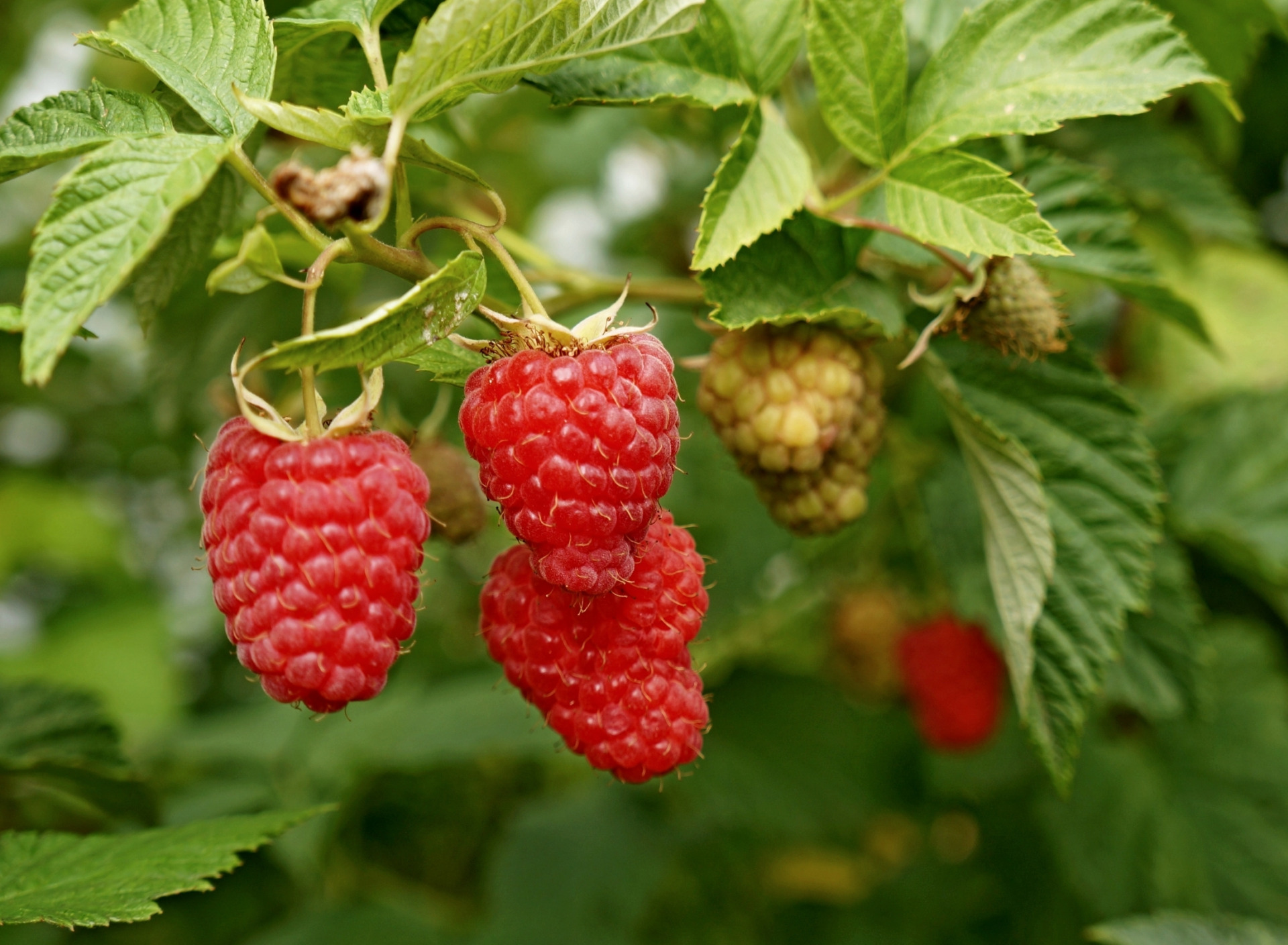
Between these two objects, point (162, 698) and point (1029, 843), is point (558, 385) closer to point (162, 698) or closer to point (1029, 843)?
point (1029, 843)

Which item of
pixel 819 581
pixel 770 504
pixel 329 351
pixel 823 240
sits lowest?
pixel 819 581

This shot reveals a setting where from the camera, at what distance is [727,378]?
1302mm

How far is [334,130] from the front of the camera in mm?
951

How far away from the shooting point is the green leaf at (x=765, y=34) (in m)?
1.29

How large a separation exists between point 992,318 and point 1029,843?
1.56 metres

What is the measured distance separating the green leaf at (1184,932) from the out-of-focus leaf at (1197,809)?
1.83 ft

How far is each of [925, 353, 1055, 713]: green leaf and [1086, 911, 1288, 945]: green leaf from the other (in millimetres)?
390

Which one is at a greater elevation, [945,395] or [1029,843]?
[945,395]

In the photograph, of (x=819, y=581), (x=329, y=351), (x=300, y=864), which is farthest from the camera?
(x=819, y=581)

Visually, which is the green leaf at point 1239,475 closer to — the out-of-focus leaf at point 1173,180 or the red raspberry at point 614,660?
the out-of-focus leaf at point 1173,180

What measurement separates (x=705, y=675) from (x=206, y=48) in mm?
1917

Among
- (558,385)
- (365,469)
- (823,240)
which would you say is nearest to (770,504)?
(823,240)

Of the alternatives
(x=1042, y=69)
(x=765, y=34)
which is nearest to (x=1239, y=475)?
(x=1042, y=69)

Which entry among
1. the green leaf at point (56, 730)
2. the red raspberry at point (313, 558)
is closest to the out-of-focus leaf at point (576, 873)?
the green leaf at point (56, 730)
